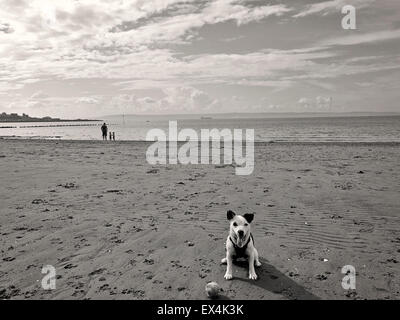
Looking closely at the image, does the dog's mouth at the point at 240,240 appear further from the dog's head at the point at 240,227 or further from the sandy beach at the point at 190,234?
the sandy beach at the point at 190,234

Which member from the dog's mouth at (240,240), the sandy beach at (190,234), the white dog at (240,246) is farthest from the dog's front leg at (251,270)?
the dog's mouth at (240,240)

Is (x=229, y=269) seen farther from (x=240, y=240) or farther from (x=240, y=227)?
(x=240, y=227)

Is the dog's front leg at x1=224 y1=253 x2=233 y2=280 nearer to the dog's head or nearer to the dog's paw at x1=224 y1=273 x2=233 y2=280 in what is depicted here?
the dog's paw at x1=224 y1=273 x2=233 y2=280

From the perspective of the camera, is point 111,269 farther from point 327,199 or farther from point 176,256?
point 327,199

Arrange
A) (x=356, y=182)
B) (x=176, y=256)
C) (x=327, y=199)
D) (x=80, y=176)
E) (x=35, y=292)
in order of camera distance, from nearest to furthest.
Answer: (x=35, y=292)
(x=176, y=256)
(x=327, y=199)
(x=356, y=182)
(x=80, y=176)

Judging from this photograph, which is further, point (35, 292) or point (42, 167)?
point (42, 167)

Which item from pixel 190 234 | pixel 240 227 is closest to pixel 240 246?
pixel 240 227

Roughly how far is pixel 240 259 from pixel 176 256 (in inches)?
54.6

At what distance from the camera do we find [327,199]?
11.7 m

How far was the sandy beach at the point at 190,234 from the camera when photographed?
5855 mm

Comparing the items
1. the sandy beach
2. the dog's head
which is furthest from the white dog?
the sandy beach

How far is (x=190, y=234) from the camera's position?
8.38m

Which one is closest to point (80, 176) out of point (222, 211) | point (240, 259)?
point (222, 211)
